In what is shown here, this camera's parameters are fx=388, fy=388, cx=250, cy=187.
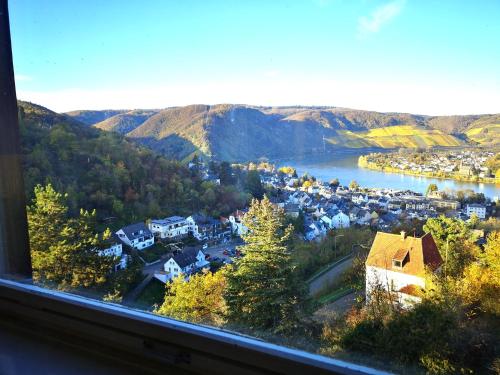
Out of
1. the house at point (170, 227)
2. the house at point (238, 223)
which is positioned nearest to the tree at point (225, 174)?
the house at point (238, 223)

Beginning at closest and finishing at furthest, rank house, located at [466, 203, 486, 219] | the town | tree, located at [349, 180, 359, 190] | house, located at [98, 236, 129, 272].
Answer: house, located at [466, 203, 486, 219], the town, tree, located at [349, 180, 359, 190], house, located at [98, 236, 129, 272]

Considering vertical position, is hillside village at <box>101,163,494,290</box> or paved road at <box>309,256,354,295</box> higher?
hillside village at <box>101,163,494,290</box>

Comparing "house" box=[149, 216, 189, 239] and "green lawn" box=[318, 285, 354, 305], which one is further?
"house" box=[149, 216, 189, 239]

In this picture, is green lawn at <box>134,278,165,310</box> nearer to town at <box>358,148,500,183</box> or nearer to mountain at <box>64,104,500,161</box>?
mountain at <box>64,104,500,161</box>

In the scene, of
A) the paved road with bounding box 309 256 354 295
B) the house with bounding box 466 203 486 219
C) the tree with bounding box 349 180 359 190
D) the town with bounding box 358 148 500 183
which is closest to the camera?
the house with bounding box 466 203 486 219

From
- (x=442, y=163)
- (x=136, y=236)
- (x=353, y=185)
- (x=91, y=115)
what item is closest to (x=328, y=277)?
(x=353, y=185)

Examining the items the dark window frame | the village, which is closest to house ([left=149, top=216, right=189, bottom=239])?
the village

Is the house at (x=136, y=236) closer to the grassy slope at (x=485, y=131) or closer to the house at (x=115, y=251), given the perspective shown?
the house at (x=115, y=251)

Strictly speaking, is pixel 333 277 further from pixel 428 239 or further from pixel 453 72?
pixel 453 72
